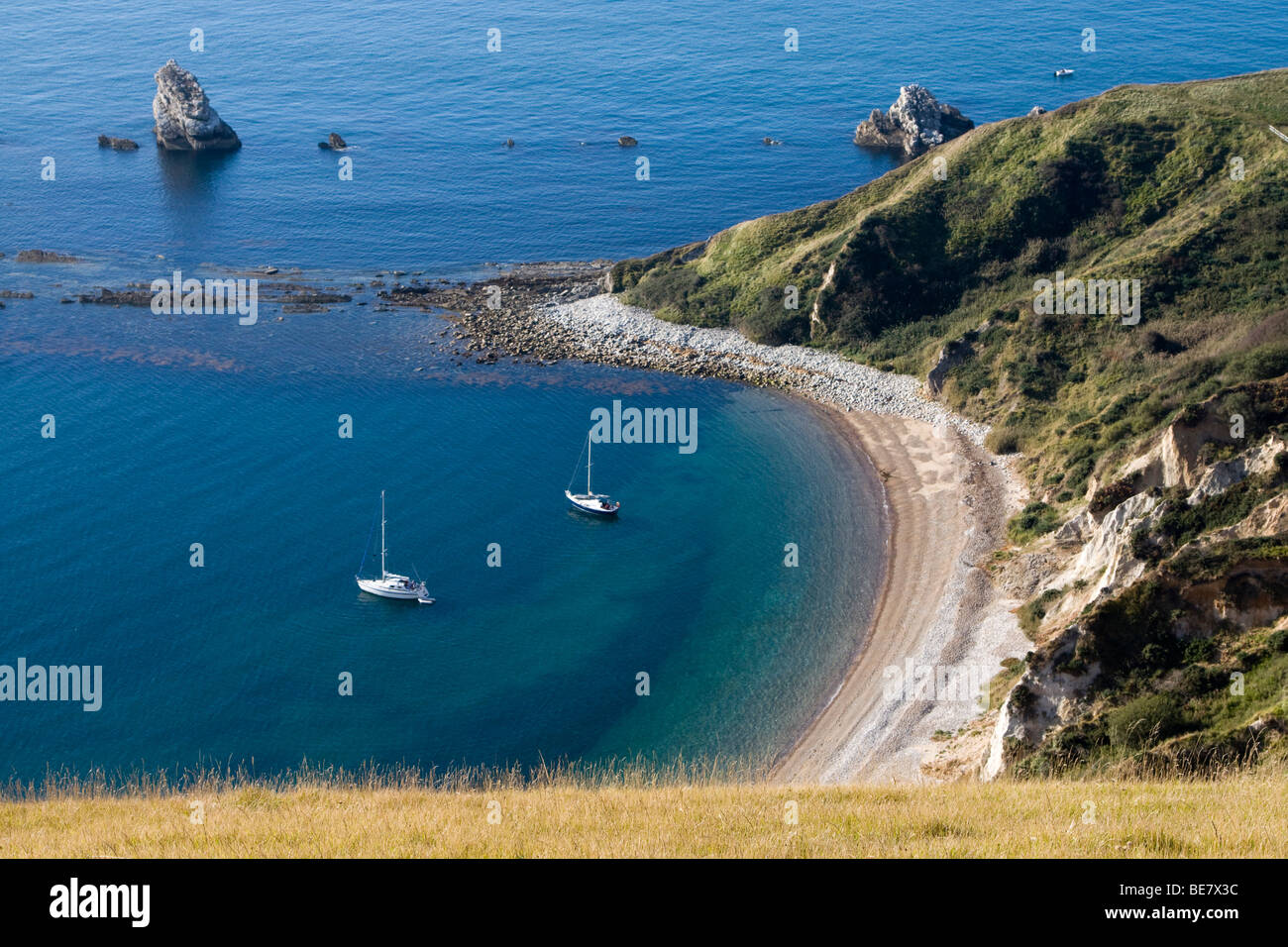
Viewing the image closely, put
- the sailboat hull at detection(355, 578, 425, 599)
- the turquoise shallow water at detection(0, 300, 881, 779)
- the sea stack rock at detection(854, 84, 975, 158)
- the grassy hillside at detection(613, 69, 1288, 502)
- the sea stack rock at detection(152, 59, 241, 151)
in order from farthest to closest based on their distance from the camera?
the sea stack rock at detection(152, 59, 241, 151) → the sea stack rock at detection(854, 84, 975, 158) → the grassy hillside at detection(613, 69, 1288, 502) → the sailboat hull at detection(355, 578, 425, 599) → the turquoise shallow water at detection(0, 300, 881, 779)

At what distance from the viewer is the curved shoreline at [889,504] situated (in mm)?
49594

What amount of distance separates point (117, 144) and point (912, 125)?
102650mm

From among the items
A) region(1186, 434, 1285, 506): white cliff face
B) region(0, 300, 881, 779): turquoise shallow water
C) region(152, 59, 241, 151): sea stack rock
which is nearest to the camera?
region(1186, 434, 1285, 506): white cliff face

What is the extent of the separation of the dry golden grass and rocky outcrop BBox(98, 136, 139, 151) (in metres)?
137

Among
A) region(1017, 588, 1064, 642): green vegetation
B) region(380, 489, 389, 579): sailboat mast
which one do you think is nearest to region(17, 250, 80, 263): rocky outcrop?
region(380, 489, 389, 579): sailboat mast

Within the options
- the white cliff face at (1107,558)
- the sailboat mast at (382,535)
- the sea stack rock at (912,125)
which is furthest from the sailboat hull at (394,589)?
the sea stack rock at (912,125)

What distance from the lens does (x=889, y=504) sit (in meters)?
68.9

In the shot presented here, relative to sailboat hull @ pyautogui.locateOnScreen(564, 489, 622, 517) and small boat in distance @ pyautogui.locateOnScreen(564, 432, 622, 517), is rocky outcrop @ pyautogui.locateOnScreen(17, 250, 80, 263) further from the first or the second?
sailboat hull @ pyautogui.locateOnScreen(564, 489, 622, 517)

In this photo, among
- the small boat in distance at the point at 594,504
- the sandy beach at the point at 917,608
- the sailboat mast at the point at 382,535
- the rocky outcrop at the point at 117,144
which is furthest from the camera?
the rocky outcrop at the point at 117,144

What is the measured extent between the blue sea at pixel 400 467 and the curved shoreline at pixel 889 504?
1.79 meters

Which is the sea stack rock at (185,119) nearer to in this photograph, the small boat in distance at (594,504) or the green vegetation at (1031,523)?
the small boat in distance at (594,504)

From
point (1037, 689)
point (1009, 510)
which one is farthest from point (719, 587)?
point (1037, 689)

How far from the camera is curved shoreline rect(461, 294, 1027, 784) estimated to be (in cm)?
4959

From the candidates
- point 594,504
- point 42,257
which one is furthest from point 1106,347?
point 42,257
